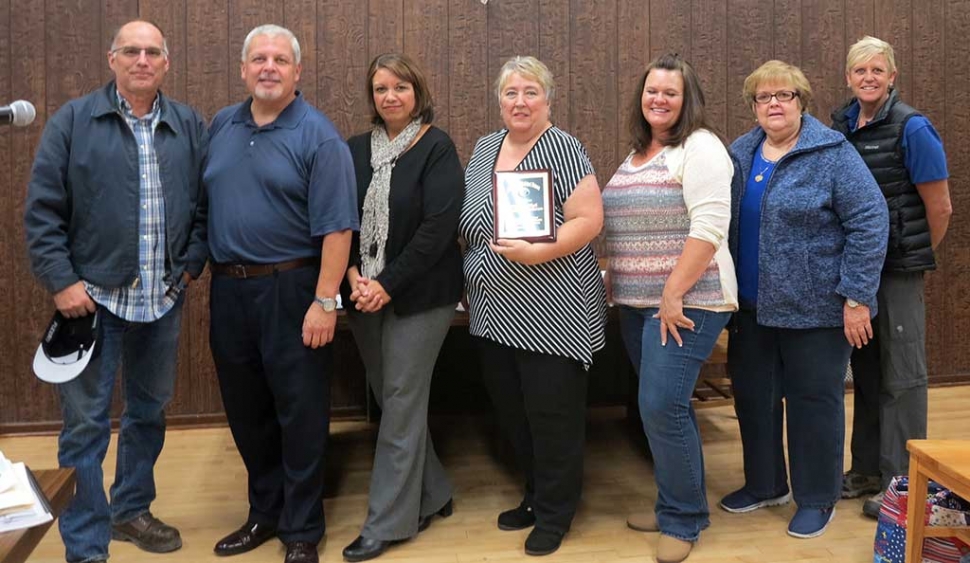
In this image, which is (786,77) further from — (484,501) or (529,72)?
(484,501)

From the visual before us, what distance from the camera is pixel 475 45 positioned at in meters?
3.99

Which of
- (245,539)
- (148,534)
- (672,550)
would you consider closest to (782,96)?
(672,550)

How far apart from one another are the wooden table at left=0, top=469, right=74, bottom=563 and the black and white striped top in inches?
47.1

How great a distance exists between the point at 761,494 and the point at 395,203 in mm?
1590

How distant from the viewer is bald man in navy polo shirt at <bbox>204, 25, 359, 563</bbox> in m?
2.28

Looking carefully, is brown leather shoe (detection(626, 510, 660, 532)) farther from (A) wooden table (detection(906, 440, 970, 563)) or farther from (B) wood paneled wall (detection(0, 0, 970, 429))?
(B) wood paneled wall (detection(0, 0, 970, 429))

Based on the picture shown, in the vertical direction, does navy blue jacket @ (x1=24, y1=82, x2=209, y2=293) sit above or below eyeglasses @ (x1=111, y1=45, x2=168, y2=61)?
below

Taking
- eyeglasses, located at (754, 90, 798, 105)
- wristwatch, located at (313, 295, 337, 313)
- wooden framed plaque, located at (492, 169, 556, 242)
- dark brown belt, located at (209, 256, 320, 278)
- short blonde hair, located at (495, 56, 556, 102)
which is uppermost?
short blonde hair, located at (495, 56, 556, 102)

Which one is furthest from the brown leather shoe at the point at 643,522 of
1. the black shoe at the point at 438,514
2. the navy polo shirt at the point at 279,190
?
the navy polo shirt at the point at 279,190

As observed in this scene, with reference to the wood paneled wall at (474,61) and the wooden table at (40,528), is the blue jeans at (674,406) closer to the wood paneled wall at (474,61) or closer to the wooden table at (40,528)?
the wood paneled wall at (474,61)

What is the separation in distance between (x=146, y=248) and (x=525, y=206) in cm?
108

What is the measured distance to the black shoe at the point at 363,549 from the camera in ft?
8.02

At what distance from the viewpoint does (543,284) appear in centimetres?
237

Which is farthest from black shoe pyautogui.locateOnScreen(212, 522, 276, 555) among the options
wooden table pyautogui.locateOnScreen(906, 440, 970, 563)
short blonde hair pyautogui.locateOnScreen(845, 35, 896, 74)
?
short blonde hair pyautogui.locateOnScreen(845, 35, 896, 74)
